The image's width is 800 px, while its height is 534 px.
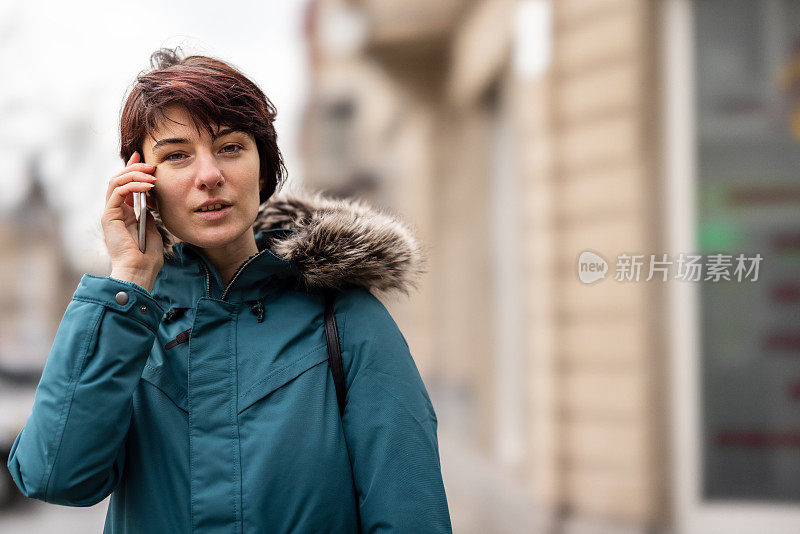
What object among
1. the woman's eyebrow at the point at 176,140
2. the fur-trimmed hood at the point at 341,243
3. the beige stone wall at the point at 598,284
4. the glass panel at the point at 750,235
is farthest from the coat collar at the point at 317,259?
the glass panel at the point at 750,235

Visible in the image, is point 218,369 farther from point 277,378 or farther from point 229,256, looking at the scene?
point 229,256

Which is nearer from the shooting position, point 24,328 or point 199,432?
point 199,432

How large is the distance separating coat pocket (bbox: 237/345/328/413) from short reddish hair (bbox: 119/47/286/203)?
20.2 inches

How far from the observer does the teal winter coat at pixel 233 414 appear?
1486 millimetres

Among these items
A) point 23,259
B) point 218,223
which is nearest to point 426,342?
point 218,223

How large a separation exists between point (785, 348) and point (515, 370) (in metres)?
3.58

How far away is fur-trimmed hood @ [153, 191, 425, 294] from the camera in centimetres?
171

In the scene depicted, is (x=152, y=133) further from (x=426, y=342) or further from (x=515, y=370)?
(x=426, y=342)

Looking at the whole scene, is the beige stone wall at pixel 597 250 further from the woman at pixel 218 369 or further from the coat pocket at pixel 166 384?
the coat pocket at pixel 166 384

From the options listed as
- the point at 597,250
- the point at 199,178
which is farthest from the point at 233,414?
the point at 597,250

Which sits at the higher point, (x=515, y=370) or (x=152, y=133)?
(x=152, y=133)

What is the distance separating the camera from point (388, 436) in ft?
5.11

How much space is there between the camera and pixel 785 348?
15.1 ft
